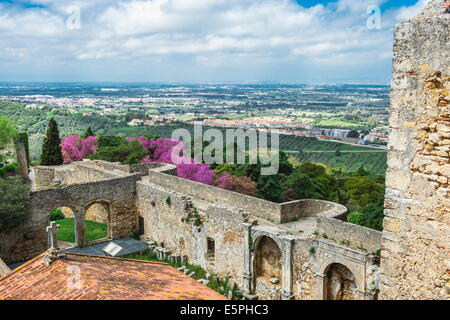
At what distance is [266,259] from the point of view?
48.6 feet

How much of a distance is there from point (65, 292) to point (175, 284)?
225 cm

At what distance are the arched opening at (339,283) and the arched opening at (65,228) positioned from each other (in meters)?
12.7

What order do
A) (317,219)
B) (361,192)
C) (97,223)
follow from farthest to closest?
1. (361,192)
2. (97,223)
3. (317,219)

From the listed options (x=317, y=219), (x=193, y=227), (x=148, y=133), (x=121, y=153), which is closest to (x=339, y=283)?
(x=317, y=219)

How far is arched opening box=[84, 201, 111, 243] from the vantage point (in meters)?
21.0

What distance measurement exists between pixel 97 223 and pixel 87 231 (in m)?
1.45

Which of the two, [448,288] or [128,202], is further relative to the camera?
[128,202]

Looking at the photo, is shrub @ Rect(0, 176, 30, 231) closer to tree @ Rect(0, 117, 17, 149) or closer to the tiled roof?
the tiled roof

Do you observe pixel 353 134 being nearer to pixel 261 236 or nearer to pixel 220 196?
pixel 220 196
